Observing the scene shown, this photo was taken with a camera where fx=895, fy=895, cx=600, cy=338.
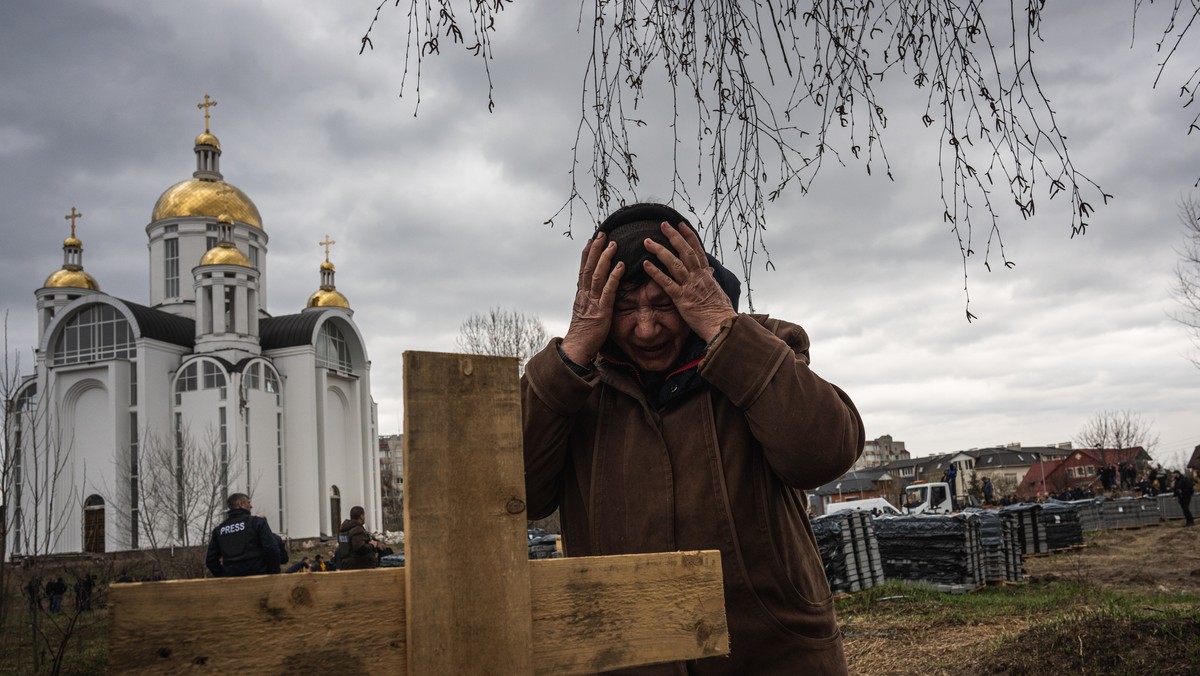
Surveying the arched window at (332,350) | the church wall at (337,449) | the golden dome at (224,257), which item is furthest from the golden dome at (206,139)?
the church wall at (337,449)

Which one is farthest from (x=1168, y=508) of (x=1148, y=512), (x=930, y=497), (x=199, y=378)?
(x=199, y=378)

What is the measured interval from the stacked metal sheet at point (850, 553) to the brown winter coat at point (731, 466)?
393 inches

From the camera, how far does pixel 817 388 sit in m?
1.92

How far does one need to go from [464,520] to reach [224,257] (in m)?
Result: 41.1

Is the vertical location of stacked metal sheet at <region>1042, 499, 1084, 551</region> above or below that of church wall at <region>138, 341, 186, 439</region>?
below

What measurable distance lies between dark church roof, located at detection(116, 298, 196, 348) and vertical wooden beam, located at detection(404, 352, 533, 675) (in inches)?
1646

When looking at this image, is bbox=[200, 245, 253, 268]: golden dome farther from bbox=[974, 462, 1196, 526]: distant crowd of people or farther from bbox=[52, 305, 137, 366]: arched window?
bbox=[974, 462, 1196, 526]: distant crowd of people

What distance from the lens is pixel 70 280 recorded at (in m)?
42.8

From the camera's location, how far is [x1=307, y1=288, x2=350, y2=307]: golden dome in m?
48.6

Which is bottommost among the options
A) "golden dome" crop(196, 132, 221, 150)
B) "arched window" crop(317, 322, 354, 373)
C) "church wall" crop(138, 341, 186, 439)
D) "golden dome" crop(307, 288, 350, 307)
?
"church wall" crop(138, 341, 186, 439)

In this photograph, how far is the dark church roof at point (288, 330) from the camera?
138ft

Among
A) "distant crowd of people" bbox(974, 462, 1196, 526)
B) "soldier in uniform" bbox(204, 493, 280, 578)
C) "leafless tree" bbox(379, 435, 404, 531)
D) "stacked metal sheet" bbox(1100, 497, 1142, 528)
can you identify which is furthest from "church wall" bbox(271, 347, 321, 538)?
"soldier in uniform" bbox(204, 493, 280, 578)

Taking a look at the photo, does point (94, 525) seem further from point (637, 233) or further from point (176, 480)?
point (637, 233)

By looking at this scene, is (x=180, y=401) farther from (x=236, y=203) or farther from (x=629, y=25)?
(x=629, y=25)
